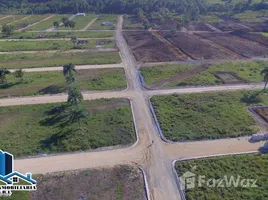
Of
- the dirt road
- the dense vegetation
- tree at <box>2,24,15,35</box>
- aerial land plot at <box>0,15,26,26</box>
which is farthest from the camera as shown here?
the dense vegetation

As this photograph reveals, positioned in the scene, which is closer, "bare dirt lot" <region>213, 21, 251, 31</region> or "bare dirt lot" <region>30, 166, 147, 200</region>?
"bare dirt lot" <region>30, 166, 147, 200</region>

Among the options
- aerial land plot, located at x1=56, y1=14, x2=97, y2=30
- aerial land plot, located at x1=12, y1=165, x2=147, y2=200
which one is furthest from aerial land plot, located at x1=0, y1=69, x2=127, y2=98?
aerial land plot, located at x1=56, y1=14, x2=97, y2=30

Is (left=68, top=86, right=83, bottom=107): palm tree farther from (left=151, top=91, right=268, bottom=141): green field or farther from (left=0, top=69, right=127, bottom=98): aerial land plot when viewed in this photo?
(left=151, top=91, right=268, bottom=141): green field

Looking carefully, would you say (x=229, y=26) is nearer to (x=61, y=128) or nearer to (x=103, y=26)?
(x=103, y=26)

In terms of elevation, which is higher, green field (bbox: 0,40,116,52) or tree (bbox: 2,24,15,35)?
tree (bbox: 2,24,15,35)

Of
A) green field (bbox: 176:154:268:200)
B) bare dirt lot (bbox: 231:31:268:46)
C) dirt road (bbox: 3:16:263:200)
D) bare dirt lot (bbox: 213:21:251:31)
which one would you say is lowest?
green field (bbox: 176:154:268:200)

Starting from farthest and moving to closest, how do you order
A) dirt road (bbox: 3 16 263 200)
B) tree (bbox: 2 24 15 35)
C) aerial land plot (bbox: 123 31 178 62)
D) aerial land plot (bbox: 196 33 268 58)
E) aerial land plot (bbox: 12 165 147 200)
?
1. tree (bbox: 2 24 15 35)
2. aerial land plot (bbox: 196 33 268 58)
3. aerial land plot (bbox: 123 31 178 62)
4. dirt road (bbox: 3 16 263 200)
5. aerial land plot (bbox: 12 165 147 200)
